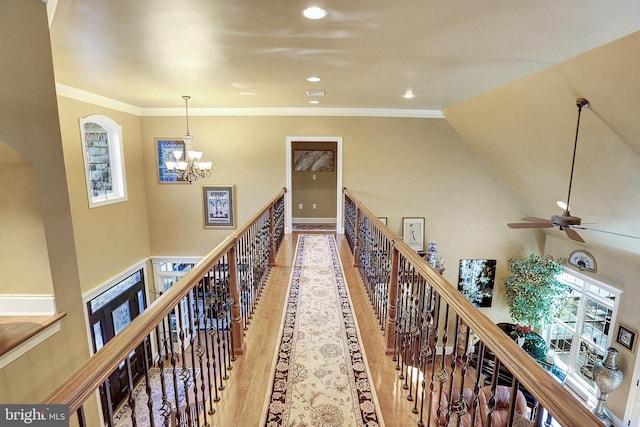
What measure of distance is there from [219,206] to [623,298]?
26.8 feet

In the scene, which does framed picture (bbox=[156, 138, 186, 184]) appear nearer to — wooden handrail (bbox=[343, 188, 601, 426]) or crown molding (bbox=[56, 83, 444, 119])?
crown molding (bbox=[56, 83, 444, 119])

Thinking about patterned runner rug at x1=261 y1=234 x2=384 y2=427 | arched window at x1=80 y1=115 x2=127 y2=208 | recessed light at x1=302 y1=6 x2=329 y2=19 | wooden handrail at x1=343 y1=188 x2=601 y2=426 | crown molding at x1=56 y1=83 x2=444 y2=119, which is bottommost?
patterned runner rug at x1=261 y1=234 x2=384 y2=427

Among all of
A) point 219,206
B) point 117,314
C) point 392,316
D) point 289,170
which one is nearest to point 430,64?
point 392,316

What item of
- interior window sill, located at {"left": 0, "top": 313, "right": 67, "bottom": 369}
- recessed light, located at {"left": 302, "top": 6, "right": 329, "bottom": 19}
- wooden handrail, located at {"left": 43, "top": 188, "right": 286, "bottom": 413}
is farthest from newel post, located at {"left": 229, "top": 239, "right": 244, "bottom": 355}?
recessed light, located at {"left": 302, "top": 6, "right": 329, "bottom": 19}

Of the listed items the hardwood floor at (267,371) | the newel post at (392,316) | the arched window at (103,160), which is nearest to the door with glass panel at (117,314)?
the arched window at (103,160)

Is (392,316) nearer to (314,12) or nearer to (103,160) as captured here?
(314,12)

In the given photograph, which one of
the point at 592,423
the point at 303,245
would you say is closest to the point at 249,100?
the point at 303,245

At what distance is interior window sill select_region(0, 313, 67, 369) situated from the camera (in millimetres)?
2254

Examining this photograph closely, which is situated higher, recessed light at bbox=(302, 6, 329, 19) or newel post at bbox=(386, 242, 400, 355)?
recessed light at bbox=(302, 6, 329, 19)

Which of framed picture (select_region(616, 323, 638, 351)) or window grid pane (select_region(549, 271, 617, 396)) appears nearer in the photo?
framed picture (select_region(616, 323, 638, 351))

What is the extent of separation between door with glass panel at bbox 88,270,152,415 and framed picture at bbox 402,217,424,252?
19.4ft

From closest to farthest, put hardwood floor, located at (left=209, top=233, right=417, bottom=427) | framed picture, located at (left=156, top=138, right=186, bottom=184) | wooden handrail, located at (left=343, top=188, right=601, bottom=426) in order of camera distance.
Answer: wooden handrail, located at (left=343, top=188, right=601, bottom=426) → hardwood floor, located at (left=209, top=233, right=417, bottom=427) → framed picture, located at (left=156, top=138, right=186, bottom=184)

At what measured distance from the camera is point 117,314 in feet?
20.5

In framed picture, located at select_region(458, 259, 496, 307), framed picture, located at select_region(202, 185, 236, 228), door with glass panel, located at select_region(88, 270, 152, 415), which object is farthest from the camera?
framed picture, located at select_region(458, 259, 496, 307)
